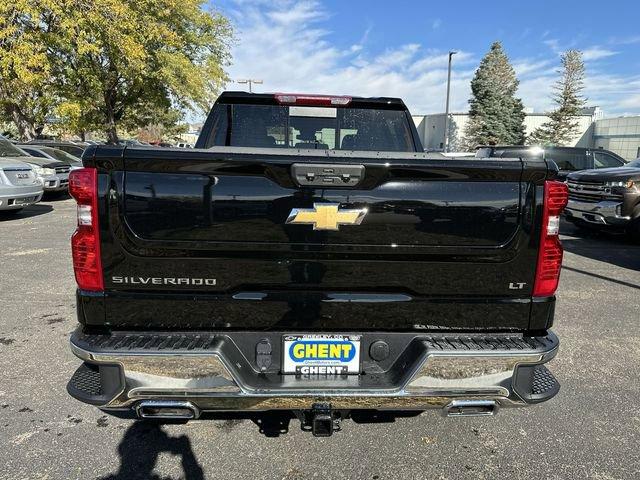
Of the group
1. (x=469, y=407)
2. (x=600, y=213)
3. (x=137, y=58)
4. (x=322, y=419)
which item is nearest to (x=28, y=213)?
(x=137, y=58)

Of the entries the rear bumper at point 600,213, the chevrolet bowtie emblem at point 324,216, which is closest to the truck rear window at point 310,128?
the chevrolet bowtie emblem at point 324,216

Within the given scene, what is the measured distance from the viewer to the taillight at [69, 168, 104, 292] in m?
2.06

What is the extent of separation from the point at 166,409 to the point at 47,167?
48.0 ft

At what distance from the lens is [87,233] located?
6.89 feet

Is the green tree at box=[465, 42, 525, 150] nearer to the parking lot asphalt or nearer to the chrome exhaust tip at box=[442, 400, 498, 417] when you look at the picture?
the parking lot asphalt

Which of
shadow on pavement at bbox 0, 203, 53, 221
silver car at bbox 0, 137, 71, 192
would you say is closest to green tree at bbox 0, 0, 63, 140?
silver car at bbox 0, 137, 71, 192

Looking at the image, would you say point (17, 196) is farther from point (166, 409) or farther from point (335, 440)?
point (335, 440)

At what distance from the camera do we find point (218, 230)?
211 cm

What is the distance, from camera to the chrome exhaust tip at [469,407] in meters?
2.18

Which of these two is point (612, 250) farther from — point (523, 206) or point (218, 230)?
point (218, 230)

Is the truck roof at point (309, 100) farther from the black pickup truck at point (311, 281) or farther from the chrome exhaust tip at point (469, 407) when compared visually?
the chrome exhaust tip at point (469, 407)

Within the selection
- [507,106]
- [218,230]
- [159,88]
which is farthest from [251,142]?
[507,106]

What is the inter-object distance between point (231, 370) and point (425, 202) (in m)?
1.20

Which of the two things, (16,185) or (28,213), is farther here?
(28,213)
